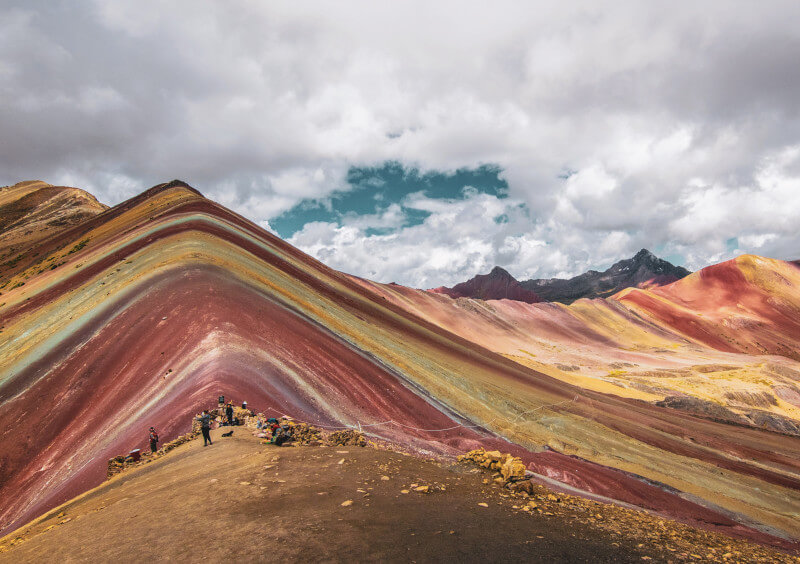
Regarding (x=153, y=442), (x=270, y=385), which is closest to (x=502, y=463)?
(x=270, y=385)

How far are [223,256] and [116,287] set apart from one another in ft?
27.1

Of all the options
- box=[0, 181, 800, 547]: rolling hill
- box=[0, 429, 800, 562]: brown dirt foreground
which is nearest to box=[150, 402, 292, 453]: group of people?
box=[0, 181, 800, 547]: rolling hill

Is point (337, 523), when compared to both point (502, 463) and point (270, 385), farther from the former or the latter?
point (270, 385)

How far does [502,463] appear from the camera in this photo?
11.6m

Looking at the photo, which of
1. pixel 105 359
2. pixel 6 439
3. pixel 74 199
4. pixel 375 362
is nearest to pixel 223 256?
pixel 105 359

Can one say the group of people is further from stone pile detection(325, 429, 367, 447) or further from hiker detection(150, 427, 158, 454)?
stone pile detection(325, 429, 367, 447)

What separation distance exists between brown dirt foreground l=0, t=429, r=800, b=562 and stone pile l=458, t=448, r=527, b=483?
1.68ft

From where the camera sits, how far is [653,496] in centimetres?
2198

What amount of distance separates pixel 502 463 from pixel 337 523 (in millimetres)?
5790

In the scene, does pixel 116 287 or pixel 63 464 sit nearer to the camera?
pixel 63 464

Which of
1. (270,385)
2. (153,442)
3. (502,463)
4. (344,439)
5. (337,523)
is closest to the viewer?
(337,523)

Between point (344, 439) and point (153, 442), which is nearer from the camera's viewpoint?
point (153, 442)

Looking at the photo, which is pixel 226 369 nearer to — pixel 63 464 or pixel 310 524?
pixel 63 464

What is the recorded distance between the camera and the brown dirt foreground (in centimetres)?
700
